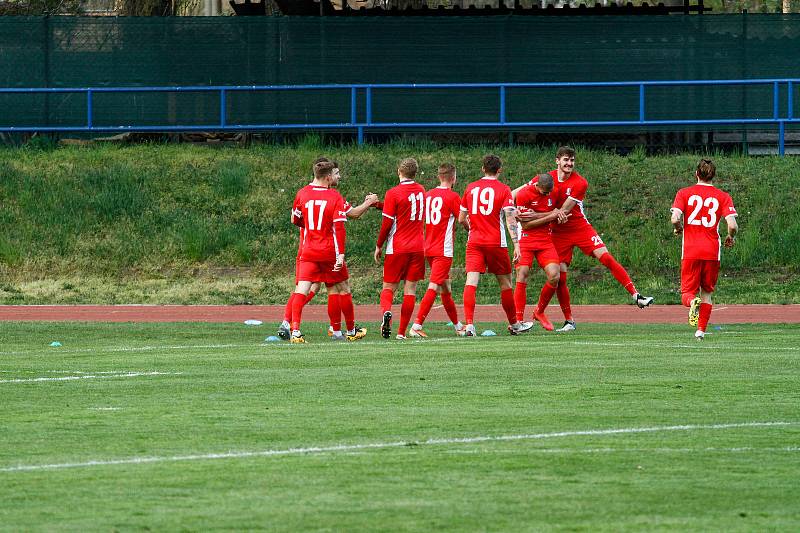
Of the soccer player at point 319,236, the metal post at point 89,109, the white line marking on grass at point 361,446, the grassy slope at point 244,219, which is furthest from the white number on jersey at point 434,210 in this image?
the metal post at point 89,109

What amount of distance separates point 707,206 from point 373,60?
15.8 metres

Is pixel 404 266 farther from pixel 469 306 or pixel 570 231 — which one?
pixel 570 231

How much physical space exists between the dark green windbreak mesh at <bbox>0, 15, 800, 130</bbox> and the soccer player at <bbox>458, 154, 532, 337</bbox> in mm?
13308

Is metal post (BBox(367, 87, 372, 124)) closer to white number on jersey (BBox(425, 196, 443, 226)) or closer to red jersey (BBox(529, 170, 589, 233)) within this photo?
red jersey (BBox(529, 170, 589, 233))

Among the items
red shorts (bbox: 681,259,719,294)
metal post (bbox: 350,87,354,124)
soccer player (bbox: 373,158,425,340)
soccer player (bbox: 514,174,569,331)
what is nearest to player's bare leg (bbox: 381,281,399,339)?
soccer player (bbox: 373,158,425,340)

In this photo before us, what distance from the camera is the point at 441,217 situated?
55.5 ft

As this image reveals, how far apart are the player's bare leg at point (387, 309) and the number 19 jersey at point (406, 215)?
1.40 ft

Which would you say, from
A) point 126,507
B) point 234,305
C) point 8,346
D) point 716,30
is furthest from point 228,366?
point 716,30

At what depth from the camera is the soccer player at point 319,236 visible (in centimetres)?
1600

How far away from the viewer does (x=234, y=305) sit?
2370 cm

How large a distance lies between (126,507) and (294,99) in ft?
78.9

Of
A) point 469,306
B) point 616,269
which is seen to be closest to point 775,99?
point 616,269

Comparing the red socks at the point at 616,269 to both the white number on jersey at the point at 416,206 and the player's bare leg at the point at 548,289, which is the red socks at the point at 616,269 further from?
the white number on jersey at the point at 416,206

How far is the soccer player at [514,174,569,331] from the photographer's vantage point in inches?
679
